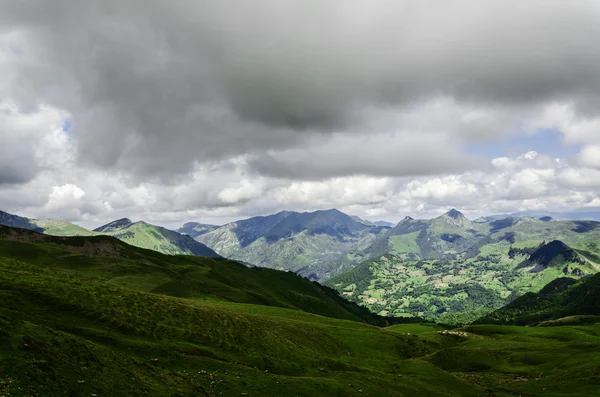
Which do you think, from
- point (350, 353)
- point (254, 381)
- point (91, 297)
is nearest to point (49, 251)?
point (91, 297)

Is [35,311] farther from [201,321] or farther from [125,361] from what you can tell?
[201,321]

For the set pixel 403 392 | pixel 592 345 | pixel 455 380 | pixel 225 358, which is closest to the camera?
pixel 225 358

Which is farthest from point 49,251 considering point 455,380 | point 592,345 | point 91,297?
point 592,345

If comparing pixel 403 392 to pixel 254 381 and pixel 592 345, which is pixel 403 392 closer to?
pixel 254 381

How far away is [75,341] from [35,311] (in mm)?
16015

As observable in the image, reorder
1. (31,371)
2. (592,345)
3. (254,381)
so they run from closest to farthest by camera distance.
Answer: (31,371), (254,381), (592,345)

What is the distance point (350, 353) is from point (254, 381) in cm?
5430

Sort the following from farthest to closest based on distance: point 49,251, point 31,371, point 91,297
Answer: point 49,251, point 91,297, point 31,371

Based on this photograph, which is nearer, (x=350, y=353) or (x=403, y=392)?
(x=403, y=392)

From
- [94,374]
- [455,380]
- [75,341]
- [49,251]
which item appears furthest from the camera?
[49,251]

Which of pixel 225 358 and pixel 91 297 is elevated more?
pixel 91 297

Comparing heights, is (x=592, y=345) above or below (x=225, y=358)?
below

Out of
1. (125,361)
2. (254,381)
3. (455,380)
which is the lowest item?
(455,380)

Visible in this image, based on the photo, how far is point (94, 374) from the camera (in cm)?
3700
